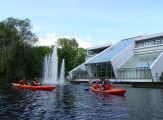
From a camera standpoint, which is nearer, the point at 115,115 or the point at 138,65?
the point at 115,115

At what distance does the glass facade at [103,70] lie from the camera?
9425cm

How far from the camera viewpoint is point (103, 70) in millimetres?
96562

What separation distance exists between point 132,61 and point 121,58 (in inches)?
108

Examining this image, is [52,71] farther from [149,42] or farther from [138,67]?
[149,42]

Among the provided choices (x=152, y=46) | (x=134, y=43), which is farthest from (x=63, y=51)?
(x=152, y=46)

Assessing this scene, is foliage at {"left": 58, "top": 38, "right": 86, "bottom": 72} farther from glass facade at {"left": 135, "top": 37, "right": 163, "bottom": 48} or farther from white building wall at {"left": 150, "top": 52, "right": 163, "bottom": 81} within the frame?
→ white building wall at {"left": 150, "top": 52, "right": 163, "bottom": 81}

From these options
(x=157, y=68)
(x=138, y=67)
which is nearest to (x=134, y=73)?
(x=138, y=67)

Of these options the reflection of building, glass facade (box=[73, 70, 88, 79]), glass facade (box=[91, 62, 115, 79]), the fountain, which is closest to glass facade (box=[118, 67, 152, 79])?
the reflection of building

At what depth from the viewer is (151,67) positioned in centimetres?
7944

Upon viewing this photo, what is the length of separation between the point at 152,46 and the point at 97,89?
134ft

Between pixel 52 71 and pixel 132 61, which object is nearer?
pixel 52 71

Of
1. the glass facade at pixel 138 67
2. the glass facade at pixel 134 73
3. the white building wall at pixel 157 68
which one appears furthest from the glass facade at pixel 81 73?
the white building wall at pixel 157 68

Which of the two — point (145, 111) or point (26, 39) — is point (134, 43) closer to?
point (26, 39)

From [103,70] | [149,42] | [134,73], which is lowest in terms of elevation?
[134,73]
